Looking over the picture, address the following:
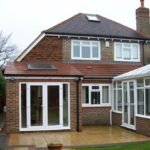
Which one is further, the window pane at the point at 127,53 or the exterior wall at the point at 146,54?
the exterior wall at the point at 146,54

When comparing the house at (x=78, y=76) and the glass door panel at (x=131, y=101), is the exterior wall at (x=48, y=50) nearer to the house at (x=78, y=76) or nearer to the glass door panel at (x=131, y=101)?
the house at (x=78, y=76)

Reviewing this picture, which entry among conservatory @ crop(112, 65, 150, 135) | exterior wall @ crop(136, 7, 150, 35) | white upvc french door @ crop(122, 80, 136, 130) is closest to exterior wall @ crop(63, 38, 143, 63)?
conservatory @ crop(112, 65, 150, 135)

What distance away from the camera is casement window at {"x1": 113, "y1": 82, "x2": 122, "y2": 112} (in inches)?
776

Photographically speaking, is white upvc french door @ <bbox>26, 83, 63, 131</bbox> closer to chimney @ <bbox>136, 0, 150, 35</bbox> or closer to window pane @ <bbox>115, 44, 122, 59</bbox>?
window pane @ <bbox>115, 44, 122, 59</bbox>

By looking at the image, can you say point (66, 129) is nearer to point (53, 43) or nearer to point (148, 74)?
point (148, 74)

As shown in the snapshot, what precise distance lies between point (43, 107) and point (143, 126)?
5049 millimetres

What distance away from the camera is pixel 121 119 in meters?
19.1

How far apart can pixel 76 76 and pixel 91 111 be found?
363 cm

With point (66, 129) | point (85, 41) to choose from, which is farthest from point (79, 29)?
point (66, 129)

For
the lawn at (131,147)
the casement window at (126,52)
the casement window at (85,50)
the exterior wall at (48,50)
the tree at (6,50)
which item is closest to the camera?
the lawn at (131,147)

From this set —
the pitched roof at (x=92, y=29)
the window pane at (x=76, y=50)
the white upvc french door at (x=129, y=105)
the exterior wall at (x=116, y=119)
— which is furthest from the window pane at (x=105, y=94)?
the pitched roof at (x=92, y=29)

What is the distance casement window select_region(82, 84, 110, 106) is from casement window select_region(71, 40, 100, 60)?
2.61m

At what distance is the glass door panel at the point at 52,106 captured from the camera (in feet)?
57.0

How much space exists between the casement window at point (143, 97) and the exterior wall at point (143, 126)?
301mm
